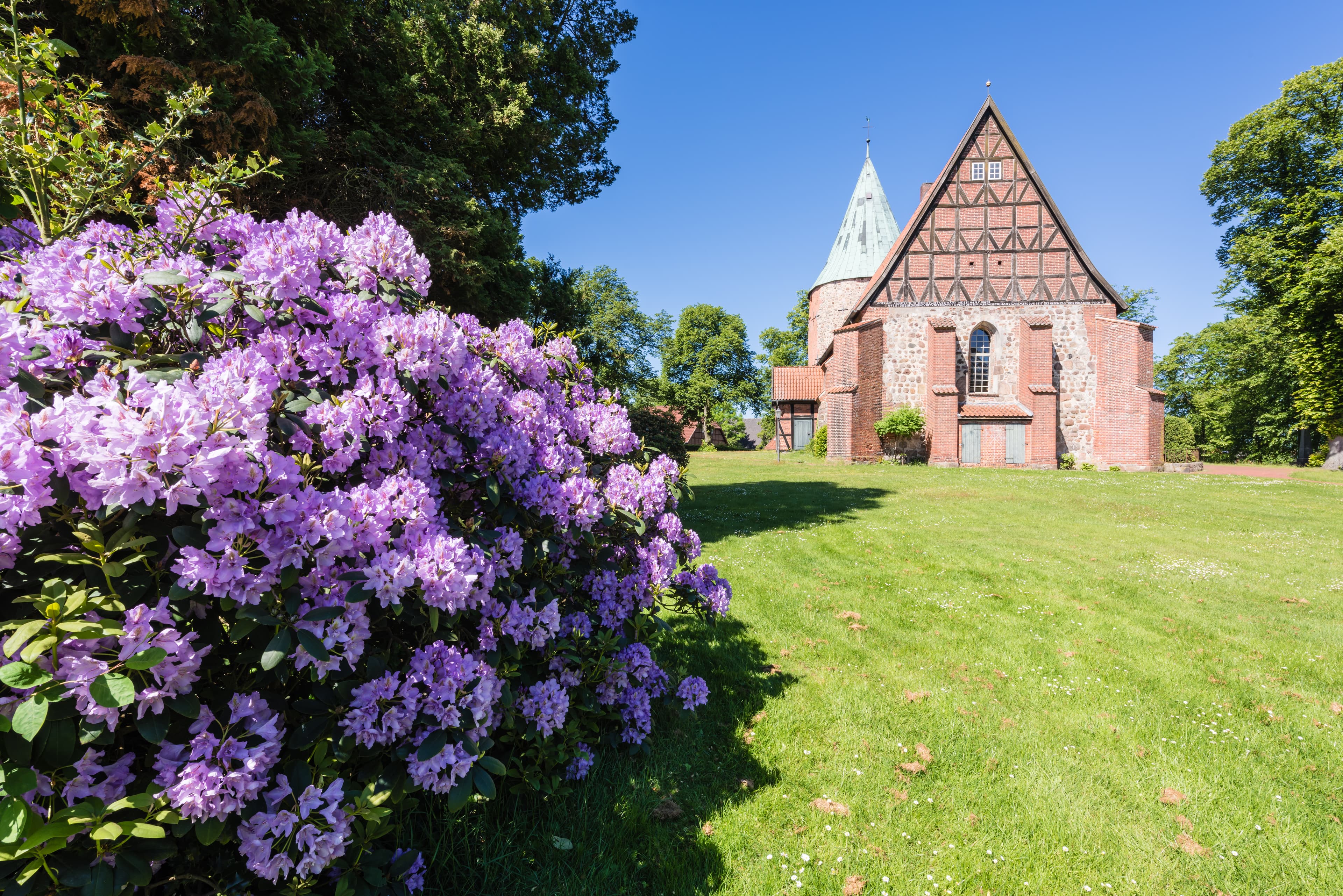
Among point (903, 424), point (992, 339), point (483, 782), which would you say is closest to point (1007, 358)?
point (992, 339)

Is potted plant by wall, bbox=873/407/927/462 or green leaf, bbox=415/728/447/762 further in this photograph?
potted plant by wall, bbox=873/407/927/462

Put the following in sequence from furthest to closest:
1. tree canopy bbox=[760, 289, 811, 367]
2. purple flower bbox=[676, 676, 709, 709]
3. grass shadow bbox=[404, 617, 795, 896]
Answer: tree canopy bbox=[760, 289, 811, 367]
purple flower bbox=[676, 676, 709, 709]
grass shadow bbox=[404, 617, 795, 896]

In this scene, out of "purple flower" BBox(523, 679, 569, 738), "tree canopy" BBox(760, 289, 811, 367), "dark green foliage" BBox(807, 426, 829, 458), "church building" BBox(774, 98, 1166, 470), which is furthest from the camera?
"tree canopy" BBox(760, 289, 811, 367)

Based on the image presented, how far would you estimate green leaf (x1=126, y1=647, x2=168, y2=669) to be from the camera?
3.78 ft

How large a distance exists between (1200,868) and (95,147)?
6.08 m

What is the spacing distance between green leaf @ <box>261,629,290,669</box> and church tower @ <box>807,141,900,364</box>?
3436 cm

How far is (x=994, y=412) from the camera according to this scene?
918 inches

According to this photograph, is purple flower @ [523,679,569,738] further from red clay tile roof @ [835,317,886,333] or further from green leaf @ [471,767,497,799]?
red clay tile roof @ [835,317,886,333]

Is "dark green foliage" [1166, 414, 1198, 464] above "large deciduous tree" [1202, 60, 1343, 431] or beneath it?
beneath

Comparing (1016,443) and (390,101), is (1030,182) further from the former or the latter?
(390,101)

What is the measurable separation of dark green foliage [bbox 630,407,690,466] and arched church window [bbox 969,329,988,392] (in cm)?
1937

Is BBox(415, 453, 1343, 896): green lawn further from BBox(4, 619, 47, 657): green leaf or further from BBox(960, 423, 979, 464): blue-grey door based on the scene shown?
BBox(960, 423, 979, 464): blue-grey door

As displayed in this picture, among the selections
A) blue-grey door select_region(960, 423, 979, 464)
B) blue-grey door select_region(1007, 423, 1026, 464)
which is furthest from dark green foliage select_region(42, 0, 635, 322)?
blue-grey door select_region(1007, 423, 1026, 464)

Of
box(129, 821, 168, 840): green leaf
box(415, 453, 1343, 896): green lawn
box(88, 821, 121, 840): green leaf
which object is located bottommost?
box(415, 453, 1343, 896): green lawn
